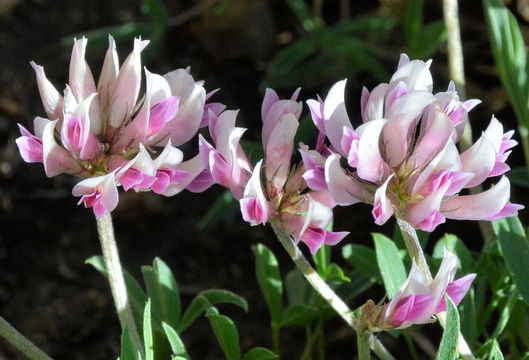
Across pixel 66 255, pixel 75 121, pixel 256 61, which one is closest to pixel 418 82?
pixel 75 121

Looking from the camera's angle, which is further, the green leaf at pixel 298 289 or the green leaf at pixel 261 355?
the green leaf at pixel 298 289

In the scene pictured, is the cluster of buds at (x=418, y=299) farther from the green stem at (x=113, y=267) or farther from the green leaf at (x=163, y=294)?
the green leaf at (x=163, y=294)

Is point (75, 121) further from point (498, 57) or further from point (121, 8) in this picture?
point (121, 8)

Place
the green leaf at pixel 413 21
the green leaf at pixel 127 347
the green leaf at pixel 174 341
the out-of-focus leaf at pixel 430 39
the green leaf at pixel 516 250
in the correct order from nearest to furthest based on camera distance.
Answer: the green leaf at pixel 127 347
the green leaf at pixel 174 341
the green leaf at pixel 516 250
the out-of-focus leaf at pixel 430 39
the green leaf at pixel 413 21

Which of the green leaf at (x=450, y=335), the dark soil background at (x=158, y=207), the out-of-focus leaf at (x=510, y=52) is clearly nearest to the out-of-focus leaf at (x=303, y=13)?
the dark soil background at (x=158, y=207)

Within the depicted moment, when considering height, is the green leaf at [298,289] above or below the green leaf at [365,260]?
below

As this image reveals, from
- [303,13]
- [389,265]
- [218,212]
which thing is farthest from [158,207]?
[389,265]

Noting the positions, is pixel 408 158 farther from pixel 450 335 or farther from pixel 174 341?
pixel 174 341
